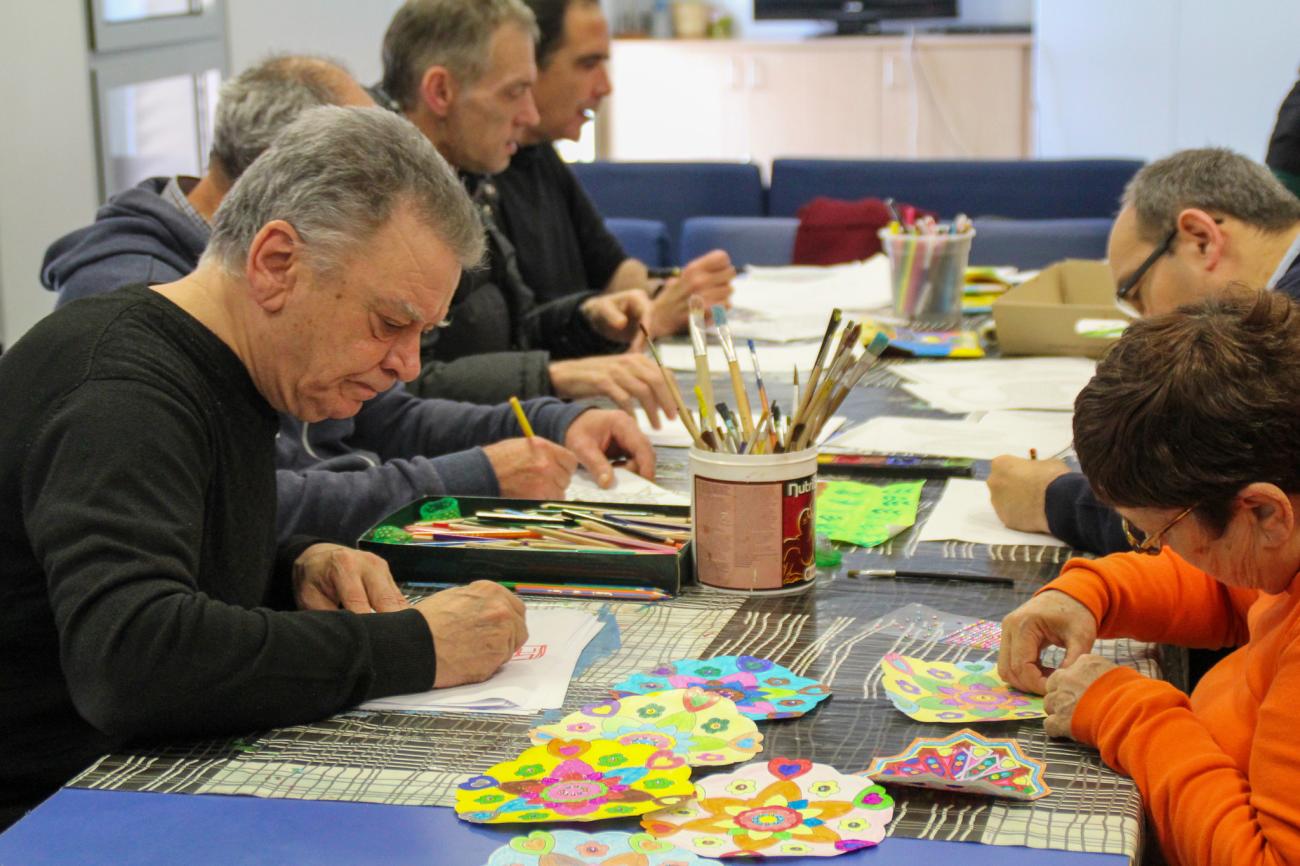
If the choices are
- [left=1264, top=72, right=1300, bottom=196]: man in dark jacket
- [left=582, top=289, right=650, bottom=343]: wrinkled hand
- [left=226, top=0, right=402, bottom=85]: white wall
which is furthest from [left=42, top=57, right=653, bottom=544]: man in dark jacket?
[left=226, top=0, right=402, bottom=85]: white wall

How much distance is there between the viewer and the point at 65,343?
1.36 meters

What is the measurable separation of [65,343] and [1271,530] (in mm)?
1087

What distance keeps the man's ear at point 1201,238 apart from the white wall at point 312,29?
309cm

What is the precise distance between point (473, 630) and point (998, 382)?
1583mm

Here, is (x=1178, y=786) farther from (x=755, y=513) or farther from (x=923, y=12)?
(x=923, y=12)

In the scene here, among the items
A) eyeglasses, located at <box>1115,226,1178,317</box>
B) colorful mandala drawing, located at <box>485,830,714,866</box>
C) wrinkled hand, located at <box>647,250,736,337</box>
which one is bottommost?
colorful mandala drawing, located at <box>485,830,714,866</box>

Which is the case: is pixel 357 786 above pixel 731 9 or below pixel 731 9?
below

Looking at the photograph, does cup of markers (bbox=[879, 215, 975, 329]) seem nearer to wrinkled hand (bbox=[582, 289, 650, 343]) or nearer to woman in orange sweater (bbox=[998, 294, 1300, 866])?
wrinkled hand (bbox=[582, 289, 650, 343])

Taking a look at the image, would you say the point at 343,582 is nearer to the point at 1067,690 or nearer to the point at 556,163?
the point at 1067,690

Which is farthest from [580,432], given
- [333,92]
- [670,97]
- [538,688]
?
[670,97]

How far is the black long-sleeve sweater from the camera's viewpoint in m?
1.24

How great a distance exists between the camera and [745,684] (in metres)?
1.38

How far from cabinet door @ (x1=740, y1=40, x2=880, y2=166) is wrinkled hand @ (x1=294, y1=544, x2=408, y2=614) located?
692 centimetres

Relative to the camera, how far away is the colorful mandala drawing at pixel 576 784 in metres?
1.13
